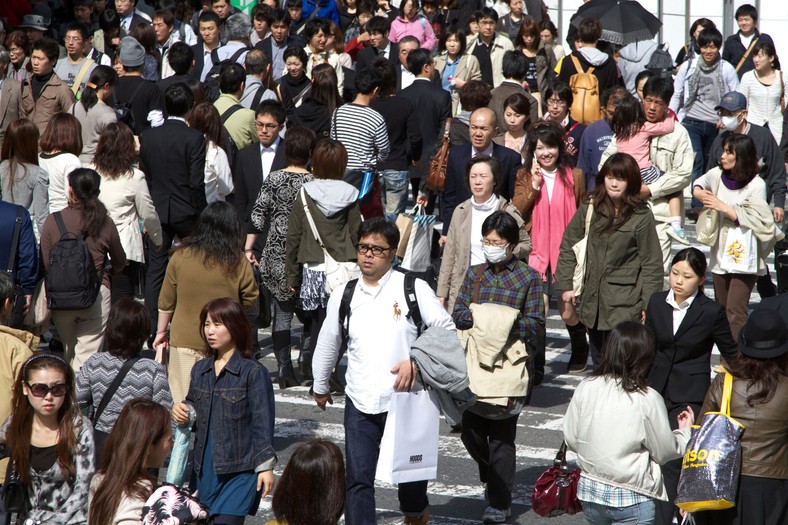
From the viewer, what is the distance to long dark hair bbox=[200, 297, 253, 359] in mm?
6547

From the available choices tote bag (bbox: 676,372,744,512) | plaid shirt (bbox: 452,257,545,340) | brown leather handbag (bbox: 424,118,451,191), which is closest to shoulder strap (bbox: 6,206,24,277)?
plaid shirt (bbox: 452,257,545,340)

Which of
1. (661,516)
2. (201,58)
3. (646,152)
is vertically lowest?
(661,516)

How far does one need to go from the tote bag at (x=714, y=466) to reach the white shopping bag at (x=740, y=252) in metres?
4.55

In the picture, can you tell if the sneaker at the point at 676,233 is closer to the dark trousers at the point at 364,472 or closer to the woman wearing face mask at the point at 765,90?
the dark trousers at the point at 364,472

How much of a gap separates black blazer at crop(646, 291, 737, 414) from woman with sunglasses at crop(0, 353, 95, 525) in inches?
136

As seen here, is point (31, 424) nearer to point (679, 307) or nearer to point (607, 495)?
point (607, 495)

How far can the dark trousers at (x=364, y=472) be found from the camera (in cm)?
679

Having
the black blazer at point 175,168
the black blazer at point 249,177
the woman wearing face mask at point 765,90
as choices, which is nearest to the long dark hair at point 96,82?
the black blazer at point 175,168

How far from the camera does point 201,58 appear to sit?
52.3 feet

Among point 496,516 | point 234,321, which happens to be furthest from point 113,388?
point 496,516

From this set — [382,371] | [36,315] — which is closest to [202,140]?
[36,315]

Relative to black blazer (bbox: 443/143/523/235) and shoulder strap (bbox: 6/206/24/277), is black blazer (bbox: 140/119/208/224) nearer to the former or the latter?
black blazer (bbox: 443/143/523/235)

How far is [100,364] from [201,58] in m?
9.56

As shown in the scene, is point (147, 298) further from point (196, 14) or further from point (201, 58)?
point (196, 14)
